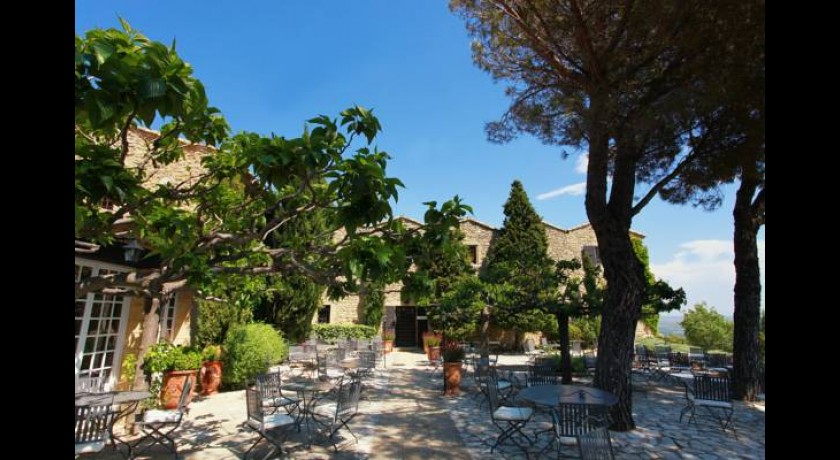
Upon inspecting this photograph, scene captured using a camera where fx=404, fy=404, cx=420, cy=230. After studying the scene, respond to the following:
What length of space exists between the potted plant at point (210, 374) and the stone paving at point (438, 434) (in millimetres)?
353

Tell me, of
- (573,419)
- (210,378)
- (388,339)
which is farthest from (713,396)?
(388,339)

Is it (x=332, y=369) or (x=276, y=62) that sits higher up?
(x=276, y=62)

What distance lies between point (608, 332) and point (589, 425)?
2.28 m

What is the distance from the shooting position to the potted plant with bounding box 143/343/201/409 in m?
7.11

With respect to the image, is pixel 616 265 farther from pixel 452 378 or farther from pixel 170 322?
pixel 170 322

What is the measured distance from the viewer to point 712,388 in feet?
22.6

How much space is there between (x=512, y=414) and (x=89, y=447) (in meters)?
5.05

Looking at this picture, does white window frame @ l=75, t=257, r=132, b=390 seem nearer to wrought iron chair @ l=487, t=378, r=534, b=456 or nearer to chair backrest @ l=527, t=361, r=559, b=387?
wrought iron chair @ l=487, t=378, r=534, b=456

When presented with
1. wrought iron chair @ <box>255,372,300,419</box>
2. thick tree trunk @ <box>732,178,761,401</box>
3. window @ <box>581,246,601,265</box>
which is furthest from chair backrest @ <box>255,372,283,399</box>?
window @ <box>581,246,601,265</box>

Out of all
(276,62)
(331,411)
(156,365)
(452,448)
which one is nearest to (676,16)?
(276,62)

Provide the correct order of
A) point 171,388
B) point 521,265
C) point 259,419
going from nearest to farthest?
point 259,419 → point 171,388 → point 521,265

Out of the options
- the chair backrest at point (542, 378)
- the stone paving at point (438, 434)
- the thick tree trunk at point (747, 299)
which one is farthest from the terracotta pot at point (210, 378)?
the thick tree trunk at point (747, 299)
